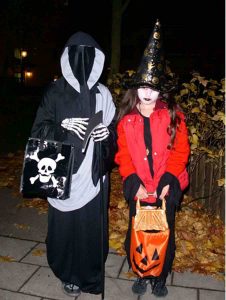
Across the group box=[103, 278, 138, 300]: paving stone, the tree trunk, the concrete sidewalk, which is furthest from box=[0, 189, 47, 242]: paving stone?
the tree trunk

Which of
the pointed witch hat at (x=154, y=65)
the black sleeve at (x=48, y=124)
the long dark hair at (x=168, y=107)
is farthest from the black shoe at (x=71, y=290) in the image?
the pointed witch hat at (x=154, y=65)

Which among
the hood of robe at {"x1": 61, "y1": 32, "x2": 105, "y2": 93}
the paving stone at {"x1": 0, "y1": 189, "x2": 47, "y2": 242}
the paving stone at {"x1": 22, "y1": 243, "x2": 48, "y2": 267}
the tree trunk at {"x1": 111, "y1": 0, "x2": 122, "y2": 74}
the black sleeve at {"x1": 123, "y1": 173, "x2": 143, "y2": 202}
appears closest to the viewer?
the hood of robe at {"x1": 61, "y1": 32, "x2": 105, "y2": 93}

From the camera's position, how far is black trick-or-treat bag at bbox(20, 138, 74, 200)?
2986mm

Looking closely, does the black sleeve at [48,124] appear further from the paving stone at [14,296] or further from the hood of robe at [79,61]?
the paving stone at [14,296]

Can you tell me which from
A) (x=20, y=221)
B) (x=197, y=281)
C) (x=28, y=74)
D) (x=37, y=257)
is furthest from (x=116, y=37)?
(x=28, y=74)

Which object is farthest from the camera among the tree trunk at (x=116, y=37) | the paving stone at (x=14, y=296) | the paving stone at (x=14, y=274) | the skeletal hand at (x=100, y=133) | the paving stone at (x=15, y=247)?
the tree trunk at (x=116, y=37)

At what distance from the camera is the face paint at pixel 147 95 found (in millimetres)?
3115

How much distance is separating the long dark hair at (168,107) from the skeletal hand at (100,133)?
327 millimetres

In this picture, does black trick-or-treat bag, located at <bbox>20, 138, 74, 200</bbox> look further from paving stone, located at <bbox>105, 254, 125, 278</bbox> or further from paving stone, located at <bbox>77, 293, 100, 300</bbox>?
paving stone, located at <bbox>105, 254, 125, 278</bbox>

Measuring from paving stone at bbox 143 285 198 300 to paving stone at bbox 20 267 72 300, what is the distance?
31.9 inches

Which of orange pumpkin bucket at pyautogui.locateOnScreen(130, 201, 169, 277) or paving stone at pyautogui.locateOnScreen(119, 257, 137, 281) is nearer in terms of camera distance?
orange pumpkin bucket at pyautogui.locateOnScreen(130, 201, 169, 277)

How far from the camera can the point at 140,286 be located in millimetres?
3580

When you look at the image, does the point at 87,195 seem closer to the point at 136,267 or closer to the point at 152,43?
the point at 136,267

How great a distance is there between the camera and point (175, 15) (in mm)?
30047
